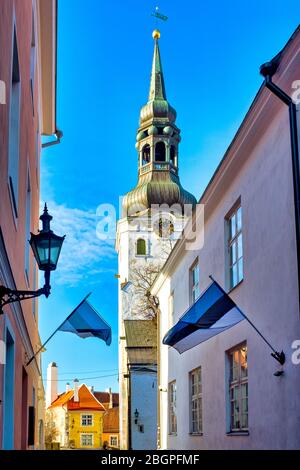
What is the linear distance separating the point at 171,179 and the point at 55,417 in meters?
36.4

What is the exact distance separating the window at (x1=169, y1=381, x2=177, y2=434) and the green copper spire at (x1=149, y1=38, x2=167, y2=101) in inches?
1625

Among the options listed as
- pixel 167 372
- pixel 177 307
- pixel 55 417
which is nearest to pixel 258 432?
pixel 177 307

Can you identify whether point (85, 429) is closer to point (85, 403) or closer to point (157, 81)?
point (85, 403)

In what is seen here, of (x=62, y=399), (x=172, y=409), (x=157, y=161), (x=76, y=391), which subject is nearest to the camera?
(x=172, y=409)

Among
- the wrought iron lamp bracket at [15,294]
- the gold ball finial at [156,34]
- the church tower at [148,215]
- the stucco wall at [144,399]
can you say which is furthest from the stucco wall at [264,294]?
the gold ball finial at [156,34]

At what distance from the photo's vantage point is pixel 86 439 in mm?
75812

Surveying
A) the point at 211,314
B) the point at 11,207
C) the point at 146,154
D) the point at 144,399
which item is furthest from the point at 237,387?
the point at 146,154

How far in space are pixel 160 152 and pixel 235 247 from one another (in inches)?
1684

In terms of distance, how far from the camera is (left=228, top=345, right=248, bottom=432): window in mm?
11102

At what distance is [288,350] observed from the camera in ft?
28.8

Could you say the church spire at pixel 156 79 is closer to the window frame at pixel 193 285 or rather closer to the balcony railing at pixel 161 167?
the balcony railing at pixel 161 167

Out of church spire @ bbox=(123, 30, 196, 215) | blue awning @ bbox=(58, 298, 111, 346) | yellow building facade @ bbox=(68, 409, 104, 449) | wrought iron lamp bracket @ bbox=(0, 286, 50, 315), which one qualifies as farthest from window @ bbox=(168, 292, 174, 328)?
yellow building facade @ bbox=(68, 409, 104, 449)

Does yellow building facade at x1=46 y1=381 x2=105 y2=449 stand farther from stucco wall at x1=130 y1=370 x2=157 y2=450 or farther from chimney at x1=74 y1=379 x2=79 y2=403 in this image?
stucco wall at x1=130 y1=370 x2=157 y2=450
